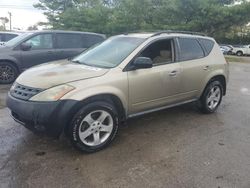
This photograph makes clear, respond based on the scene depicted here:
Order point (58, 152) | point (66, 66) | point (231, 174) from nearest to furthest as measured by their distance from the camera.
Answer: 1. point (231, 174)
2. point (58, 152)
3. point (66, 66)

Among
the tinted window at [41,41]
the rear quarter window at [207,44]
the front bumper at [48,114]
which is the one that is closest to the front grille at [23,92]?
the front bumper at [48,114]

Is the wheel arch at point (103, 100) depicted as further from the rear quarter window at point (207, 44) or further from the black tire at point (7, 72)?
the black tire at point (7, 72)

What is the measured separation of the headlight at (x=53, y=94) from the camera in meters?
3.56

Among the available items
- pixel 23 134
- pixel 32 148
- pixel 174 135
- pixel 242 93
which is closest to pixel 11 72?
pixel 23 134

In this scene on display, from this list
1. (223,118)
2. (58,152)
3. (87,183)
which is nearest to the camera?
(87,183)

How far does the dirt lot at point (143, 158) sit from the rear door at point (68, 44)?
3.94m

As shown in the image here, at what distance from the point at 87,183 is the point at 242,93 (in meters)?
6.02

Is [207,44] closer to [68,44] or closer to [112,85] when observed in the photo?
[112,85]

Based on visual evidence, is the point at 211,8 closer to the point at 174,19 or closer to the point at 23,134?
the point at 174,19

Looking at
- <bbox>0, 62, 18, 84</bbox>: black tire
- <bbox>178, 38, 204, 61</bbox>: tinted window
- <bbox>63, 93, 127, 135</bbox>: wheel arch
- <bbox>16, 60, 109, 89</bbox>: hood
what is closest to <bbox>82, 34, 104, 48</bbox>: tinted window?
<bbox>0, 62, 18, 84</bbox>: black tire

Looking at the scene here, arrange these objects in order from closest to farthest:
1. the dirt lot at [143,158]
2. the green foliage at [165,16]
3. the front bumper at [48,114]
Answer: the dirt lot at [143,158]
the front bumper at [48,114]
the green foliage at [165,16]

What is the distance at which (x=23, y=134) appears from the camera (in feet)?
14.5

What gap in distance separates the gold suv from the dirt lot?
13.8 inches

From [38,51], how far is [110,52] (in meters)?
4.45
